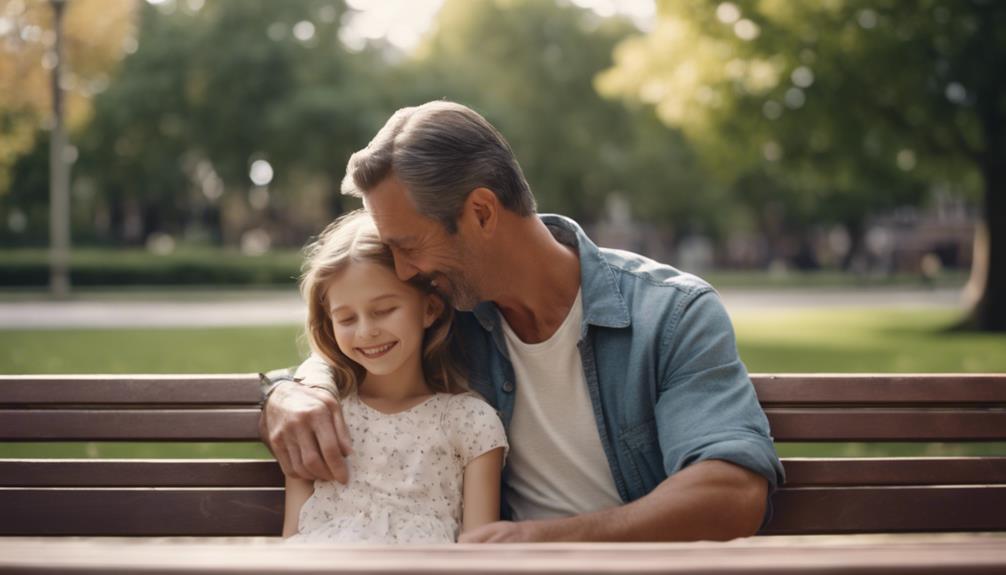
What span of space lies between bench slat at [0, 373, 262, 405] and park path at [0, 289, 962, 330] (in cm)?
1242

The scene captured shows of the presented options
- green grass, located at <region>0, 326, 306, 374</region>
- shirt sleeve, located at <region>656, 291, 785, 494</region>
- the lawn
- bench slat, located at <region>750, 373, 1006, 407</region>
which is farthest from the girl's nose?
green grass, located at <region>0, 326, 306, 374</region>

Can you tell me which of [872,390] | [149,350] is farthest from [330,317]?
[149,350]

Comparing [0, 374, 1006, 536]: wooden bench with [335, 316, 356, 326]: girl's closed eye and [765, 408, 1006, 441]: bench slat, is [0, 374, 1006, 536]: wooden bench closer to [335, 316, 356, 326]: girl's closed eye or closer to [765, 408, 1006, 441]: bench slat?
[765, 408, 1006, 441]: bench slat

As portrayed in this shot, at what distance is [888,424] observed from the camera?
2973 mm

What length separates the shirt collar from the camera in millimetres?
2799

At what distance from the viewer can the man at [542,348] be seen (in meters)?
2.60

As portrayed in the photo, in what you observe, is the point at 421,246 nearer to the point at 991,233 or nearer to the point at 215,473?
the point at 215,473

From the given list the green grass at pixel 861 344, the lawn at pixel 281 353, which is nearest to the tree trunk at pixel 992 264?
the green grass at pixel 861 344

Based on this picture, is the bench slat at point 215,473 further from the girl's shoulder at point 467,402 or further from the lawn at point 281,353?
the lawn at point 281,353

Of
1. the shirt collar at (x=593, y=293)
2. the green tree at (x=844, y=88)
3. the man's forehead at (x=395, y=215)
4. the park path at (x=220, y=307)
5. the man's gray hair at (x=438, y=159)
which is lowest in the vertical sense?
the park path at (x=220, y=307)

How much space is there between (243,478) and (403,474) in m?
0.50

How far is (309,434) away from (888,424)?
1.68m

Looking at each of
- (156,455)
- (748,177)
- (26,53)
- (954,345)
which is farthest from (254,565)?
(748,177)

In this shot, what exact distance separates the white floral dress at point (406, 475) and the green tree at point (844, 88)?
1293 cm
